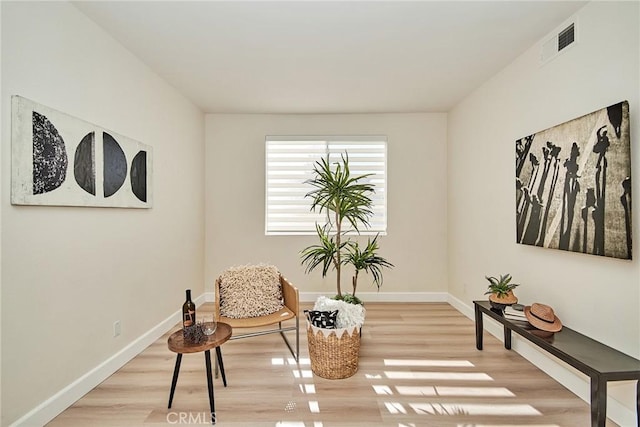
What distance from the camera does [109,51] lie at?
8.00 ft

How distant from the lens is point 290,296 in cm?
275

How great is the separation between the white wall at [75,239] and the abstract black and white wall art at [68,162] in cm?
6

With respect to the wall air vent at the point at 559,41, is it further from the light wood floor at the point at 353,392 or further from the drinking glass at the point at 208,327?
the drinking glass at the point at 208,327

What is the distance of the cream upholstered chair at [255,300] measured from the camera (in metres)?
2.59

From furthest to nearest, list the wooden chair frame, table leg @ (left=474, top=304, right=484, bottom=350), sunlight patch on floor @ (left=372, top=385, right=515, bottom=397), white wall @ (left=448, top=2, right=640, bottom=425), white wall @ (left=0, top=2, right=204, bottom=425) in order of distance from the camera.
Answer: table leg @ (left=474, top=304, right=484, bottom=350)
the wooden chair frame
sunlight patch on floor @ (left=372, top=385, right=515, bottom=397)
white wall @ (left=448, top=2, right=640, bottom=425)
white wall @ (left=0, top=2, right=204, bottom=425)

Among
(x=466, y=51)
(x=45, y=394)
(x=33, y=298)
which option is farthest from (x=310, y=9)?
(x=45, y=394)

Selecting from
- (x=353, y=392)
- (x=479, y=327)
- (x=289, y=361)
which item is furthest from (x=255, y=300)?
(x=479, y=327)

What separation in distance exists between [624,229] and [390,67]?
7.17 ft

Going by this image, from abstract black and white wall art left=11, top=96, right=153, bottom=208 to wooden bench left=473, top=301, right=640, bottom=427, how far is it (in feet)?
10.6

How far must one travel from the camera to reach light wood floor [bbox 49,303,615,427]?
193 cm

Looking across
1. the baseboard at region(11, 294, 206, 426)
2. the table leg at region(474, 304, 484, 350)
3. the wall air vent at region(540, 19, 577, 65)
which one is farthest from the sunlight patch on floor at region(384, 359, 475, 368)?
the wall air vent at region(540, 19, 577, 65)

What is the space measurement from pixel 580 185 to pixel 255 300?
101 inches

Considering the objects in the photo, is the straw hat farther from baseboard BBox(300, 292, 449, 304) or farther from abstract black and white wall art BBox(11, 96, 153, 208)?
abstract black and white wall art BBox(11, 96, 153, 208)

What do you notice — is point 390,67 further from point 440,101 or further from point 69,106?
point 69,106
